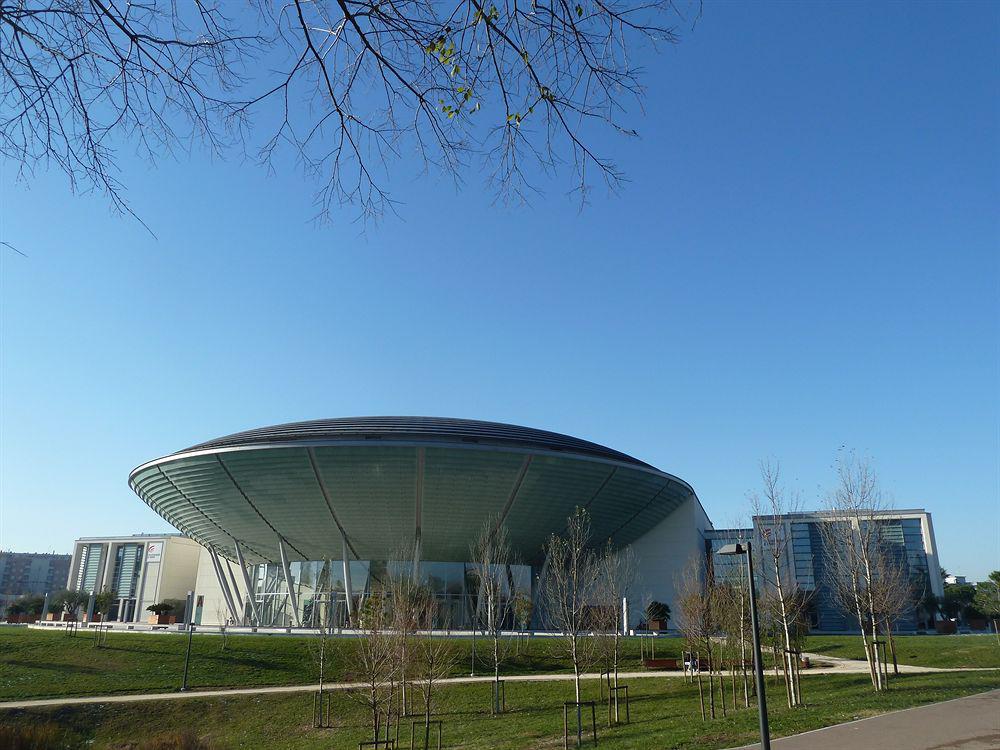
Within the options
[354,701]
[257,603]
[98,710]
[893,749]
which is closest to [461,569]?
[257,603]

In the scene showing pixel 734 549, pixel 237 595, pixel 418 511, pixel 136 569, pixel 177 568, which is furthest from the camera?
pixel 136 569

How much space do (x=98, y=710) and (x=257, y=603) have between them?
29869 millimetres

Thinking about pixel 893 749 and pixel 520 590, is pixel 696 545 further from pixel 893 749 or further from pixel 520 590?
pixel 893 749

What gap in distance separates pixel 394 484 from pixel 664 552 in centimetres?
2505

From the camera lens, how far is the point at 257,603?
54.2 m

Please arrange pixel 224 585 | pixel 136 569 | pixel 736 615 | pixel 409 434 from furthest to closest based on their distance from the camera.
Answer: pixel 136 569
pixel 224 585
pixel 409 434
pixel 736 615

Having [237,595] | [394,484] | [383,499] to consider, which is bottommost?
[237,595]

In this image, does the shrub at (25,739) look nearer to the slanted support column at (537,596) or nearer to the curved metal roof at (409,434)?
the curved metal roof at (409,434)

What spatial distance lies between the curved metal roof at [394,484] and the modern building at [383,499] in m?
0.10

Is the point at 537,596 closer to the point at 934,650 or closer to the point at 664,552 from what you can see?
the point at 664,552

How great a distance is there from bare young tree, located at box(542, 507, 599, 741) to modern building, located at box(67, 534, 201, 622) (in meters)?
52.7

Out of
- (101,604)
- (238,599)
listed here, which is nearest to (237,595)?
(238,599)

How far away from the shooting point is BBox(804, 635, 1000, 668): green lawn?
1259 inches

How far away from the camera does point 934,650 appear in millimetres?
35844
